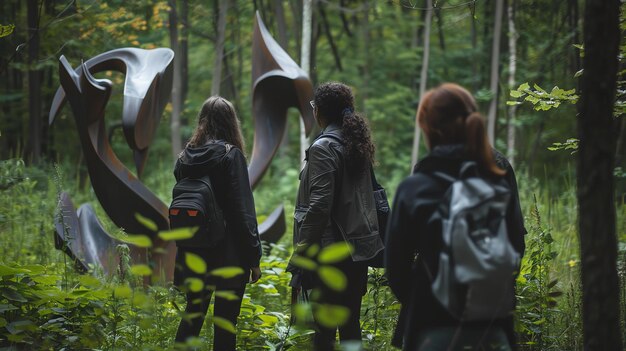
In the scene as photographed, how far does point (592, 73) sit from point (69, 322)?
10.4ft

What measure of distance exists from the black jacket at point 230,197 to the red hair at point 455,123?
1.59m

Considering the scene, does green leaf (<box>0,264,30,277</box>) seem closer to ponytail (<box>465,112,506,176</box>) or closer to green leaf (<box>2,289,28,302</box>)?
green leaf (<box>2,289,28,302</box>)

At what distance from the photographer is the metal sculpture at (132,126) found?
702 centimetres

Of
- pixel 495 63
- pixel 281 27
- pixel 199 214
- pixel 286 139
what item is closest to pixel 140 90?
pixel 199 214

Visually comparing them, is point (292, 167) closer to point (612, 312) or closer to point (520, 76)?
point (520, 76)

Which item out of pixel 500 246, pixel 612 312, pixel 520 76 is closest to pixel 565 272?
pixel 612 312

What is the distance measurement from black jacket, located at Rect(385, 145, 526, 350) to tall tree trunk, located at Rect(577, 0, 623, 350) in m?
0.33

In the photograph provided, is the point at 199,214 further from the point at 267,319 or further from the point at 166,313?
the point at 166,313

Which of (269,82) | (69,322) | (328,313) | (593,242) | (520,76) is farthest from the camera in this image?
(520,76)

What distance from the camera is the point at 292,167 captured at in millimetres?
19859

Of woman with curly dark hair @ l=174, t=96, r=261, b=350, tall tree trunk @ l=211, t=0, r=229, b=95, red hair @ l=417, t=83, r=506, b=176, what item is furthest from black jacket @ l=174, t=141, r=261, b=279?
tall tree trunk @ l=211, t=0, r=229, b=95

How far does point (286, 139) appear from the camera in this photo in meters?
20.2

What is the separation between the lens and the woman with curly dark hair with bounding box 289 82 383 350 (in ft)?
12.9

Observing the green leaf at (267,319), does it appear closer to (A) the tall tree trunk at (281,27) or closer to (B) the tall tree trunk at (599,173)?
(B) the tall tree trunk at (599,173)
